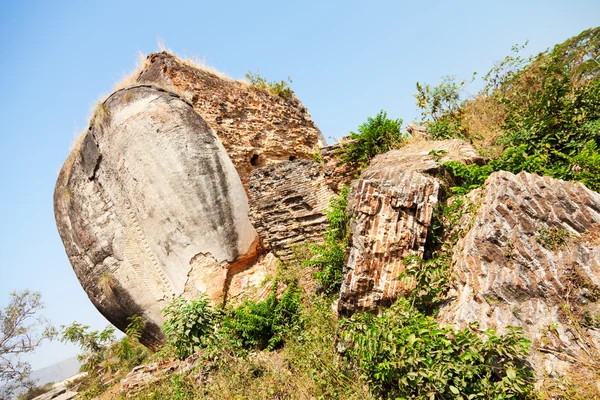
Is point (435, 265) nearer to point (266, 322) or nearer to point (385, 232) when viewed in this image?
point (385, 232)

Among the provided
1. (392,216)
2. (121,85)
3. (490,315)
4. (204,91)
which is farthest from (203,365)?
(121,85)

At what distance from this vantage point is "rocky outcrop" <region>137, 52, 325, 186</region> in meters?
9.45

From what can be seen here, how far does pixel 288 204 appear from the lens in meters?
7.91

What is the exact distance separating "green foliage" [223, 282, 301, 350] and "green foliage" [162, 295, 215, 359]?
0.59m

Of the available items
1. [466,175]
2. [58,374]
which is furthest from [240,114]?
[58,374]

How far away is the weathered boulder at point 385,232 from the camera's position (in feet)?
16.2

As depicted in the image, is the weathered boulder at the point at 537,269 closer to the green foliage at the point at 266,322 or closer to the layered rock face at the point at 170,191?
the green foliage at the point at 266,322

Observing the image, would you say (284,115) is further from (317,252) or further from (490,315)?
(490,315)

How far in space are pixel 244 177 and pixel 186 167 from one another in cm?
153

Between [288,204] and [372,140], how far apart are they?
2326mm

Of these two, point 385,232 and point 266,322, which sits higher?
point 385,232

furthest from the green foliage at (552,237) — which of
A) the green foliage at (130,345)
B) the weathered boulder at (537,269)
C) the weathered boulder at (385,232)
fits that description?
the green foliage at (130,345)

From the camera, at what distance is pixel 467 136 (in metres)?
7.81

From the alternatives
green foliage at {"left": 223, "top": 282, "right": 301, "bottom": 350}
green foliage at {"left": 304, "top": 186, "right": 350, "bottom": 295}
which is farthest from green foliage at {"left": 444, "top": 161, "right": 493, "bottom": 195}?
green foliage at {"left": 223, "top": 282, "right": 301, "bottom": 350}
